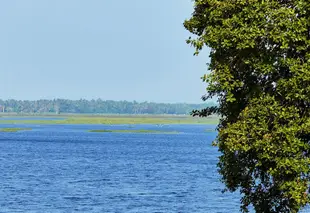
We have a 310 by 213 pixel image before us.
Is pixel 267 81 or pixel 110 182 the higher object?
pixel 267 81

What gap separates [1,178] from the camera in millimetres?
61000

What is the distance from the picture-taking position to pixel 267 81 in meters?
21.0

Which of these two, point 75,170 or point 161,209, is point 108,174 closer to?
point 75,170

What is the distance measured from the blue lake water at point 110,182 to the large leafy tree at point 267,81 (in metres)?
22.0

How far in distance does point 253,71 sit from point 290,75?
117cm

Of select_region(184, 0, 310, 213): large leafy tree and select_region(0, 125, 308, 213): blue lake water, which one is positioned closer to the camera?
select_region(184, 0, 310, 213): large leafy tree

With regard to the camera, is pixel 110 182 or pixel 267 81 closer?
pixel 267 81

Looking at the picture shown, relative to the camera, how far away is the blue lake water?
1759 inches

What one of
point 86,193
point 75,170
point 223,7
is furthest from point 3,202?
point 223,7

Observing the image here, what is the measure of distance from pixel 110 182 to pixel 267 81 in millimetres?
39551

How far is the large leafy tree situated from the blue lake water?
22.0m

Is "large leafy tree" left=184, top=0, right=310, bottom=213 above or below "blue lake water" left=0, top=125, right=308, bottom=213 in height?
above

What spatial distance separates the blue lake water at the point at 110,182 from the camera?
44.7 m

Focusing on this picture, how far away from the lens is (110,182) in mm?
59219
